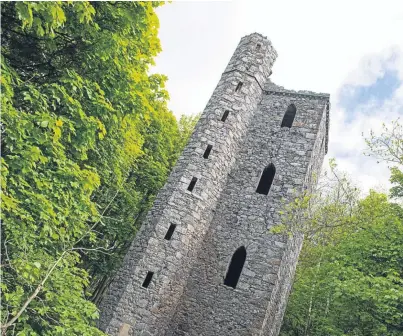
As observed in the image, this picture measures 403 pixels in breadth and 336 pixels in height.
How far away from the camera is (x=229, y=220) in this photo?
1223 centimetres

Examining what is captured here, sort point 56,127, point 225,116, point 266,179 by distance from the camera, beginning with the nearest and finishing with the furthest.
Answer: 1. point 56,127
2. point 266,179
3. point 225,116

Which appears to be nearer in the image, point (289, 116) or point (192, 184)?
point (192, 184)

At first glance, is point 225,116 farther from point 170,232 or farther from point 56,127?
point 56,127

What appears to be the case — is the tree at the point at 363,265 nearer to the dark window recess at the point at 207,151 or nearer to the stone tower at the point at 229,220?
the stone tower at the point at 229,220

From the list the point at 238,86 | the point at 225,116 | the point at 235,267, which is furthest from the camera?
the point at 238,86

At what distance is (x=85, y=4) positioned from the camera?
4016 millimetres

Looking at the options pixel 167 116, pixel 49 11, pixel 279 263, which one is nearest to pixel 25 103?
pixel 49 11

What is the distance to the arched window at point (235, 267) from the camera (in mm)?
11243

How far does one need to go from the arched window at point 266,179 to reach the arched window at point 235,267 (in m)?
2.55

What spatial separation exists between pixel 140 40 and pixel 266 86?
370 inches

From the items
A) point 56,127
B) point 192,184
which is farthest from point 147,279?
point 56,127

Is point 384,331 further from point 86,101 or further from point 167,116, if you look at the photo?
point 167,116

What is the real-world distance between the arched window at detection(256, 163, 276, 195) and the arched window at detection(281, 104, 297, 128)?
7.14ft

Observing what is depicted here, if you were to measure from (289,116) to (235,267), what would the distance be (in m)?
7.11
